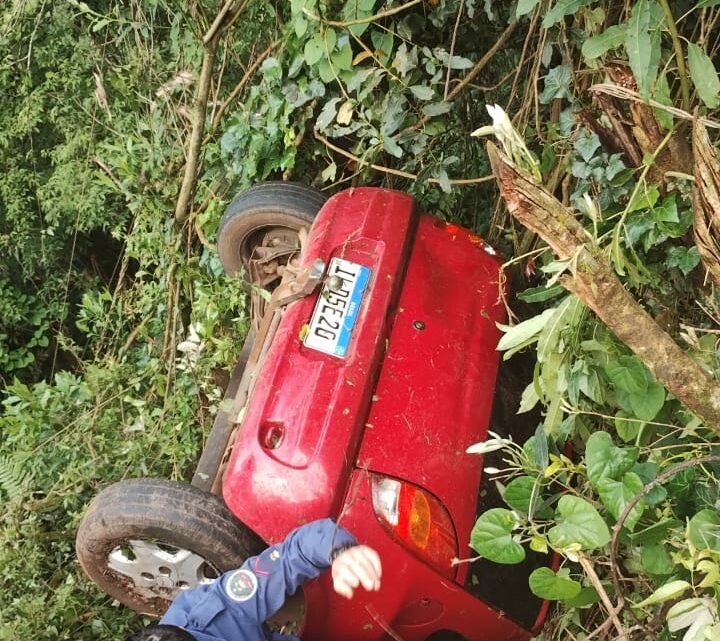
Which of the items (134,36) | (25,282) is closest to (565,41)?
(134,36)

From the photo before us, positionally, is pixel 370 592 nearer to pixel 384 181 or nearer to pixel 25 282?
pixel 384 181

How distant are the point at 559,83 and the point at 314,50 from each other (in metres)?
1.08

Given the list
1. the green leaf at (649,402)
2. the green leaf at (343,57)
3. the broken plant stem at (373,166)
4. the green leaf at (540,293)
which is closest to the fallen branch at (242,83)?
the broken plant stem at (373,166)

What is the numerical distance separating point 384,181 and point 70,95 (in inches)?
112

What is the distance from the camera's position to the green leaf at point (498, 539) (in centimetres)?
195

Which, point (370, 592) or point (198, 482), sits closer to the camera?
point (370, 592)

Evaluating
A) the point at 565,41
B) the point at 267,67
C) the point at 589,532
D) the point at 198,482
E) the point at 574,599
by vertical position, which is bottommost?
the point at 198,482

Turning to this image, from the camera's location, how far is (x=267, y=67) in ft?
11.4

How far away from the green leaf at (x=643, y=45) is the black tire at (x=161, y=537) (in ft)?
6.46

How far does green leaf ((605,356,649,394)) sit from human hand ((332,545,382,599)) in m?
0.89

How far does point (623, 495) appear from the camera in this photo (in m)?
1.88

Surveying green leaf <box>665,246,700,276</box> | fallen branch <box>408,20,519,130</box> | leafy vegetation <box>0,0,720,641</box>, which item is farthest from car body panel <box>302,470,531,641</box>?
fallen branch <box>408,20,519,130</box>

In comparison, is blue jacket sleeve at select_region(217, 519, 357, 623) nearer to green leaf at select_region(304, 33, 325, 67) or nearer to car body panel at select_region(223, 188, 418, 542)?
car body panel at select_region(223, 188, 418, 542)

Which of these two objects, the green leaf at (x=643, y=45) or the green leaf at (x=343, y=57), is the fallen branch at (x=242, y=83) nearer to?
the green leaf at (x=343, y=57)
